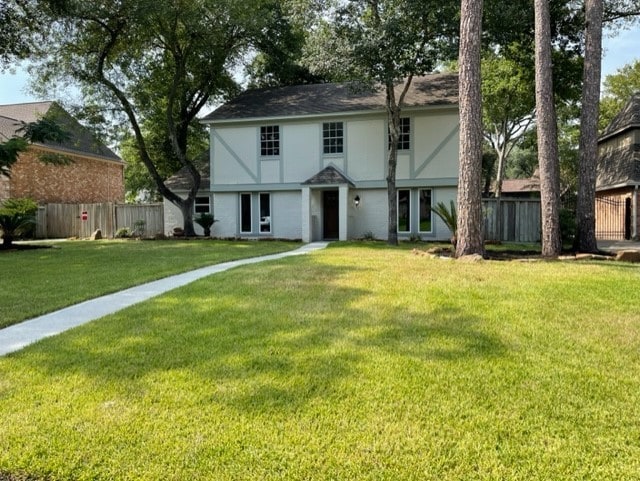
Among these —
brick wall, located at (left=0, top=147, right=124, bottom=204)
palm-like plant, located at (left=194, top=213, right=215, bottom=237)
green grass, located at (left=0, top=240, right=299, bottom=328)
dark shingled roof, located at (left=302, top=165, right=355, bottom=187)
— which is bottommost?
green grass, located at (left=0, top=240, right=299, bottom=328)

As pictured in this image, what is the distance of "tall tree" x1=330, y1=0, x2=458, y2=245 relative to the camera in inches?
560

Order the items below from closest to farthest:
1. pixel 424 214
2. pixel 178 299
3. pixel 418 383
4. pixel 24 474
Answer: pixel 24 474 → pixel 418 383 → pixel 178 299 → pixel 424 214

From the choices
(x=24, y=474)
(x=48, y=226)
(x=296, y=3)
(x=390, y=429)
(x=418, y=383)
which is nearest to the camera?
(x=24, y=474)

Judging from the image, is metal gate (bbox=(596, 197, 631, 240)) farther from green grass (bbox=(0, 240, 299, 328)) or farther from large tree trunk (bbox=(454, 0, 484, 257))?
green grass (bbox=(0, 240, 299, 328))

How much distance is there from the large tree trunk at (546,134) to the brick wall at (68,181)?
19029 millimetres

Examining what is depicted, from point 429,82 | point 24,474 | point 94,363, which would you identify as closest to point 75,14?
point 429,82

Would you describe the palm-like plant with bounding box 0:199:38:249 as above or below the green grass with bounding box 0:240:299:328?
above

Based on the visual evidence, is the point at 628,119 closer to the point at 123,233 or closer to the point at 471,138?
the point at 471,138

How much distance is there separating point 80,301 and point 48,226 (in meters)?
19.0

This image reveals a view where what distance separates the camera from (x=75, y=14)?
16953 mm

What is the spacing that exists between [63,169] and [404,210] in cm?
1918

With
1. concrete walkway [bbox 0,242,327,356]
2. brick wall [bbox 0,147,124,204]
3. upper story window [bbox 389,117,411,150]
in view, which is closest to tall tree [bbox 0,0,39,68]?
brick wall [bbox 0,147,124,204]

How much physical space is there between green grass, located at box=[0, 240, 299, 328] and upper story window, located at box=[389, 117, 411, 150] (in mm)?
7272

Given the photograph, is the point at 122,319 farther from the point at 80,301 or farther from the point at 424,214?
the point at 424,214
